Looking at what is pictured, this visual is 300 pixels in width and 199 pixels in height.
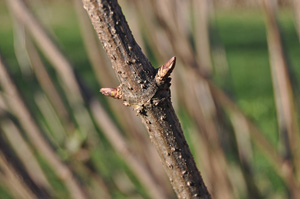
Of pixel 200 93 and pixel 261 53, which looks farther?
pixel 261 53

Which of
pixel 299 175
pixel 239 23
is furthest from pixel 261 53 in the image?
pixel 299 175

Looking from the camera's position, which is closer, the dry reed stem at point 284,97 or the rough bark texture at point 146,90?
the rough bark texture at point 146,90

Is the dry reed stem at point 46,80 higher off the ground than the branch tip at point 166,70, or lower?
higher

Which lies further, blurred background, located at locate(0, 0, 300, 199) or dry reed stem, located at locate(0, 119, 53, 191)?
dry reed stem, located at locate(0, 119, 53, 191)

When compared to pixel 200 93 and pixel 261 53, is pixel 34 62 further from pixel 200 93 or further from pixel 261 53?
pixel 261 53

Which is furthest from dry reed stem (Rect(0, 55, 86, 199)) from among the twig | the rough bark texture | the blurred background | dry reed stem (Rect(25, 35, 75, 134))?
the rough bark texture

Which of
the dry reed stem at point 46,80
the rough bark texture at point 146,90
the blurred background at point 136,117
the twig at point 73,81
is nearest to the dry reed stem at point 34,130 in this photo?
the blurred background at point 136,117

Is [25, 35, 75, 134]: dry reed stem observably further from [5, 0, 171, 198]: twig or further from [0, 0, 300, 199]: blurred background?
[5, 0, 171, 198]: twig

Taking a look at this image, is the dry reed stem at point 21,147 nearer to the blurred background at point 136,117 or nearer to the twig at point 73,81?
the blurred background at point 136,117

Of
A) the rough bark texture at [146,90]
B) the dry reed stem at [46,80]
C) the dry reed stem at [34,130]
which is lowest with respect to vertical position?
the rough bark texture at [146,90]
